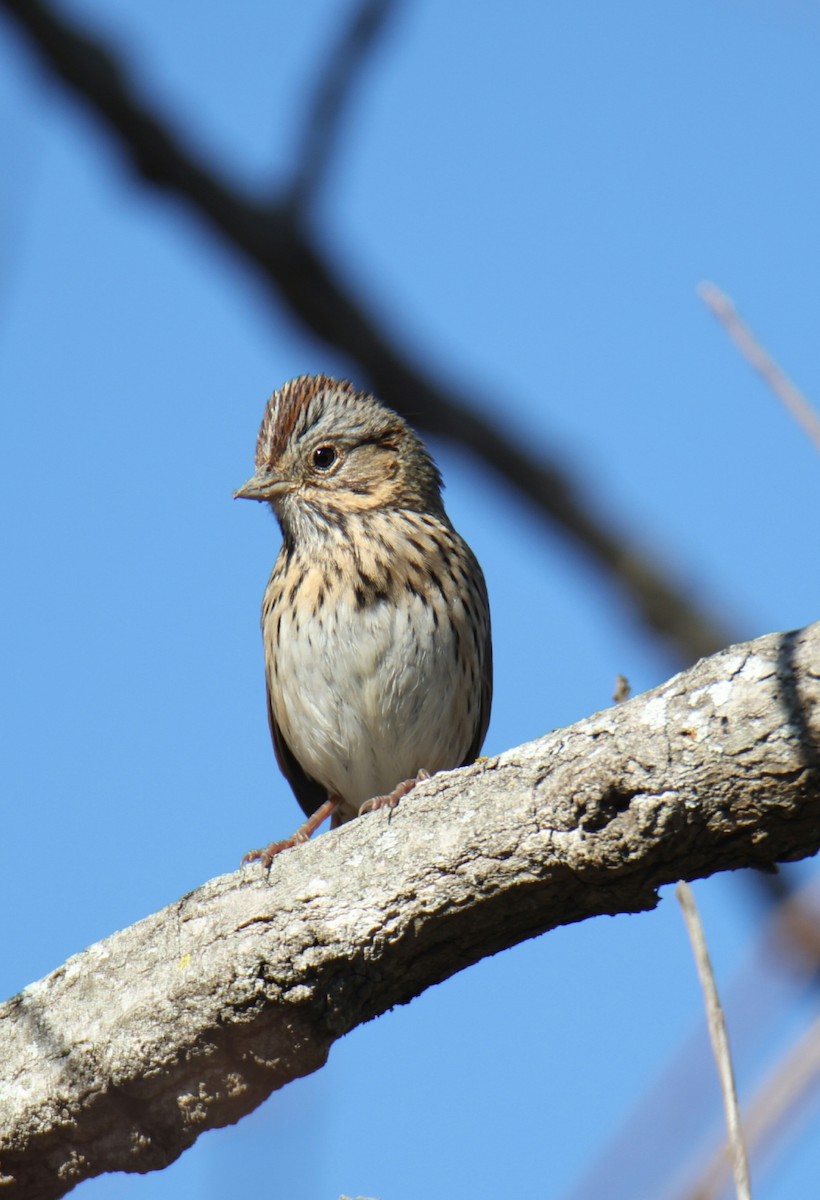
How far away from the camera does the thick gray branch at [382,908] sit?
2.75 meters

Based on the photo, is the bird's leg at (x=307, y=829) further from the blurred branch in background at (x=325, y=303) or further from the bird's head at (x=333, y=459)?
the blurred branch in background at (x=325, y=303)

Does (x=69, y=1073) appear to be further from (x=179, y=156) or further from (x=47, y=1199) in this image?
(x=179, y=156)

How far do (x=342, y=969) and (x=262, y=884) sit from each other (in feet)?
1.17

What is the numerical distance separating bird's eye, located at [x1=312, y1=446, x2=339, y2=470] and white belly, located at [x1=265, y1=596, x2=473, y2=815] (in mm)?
979

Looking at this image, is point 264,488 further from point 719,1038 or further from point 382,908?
point 719,1038

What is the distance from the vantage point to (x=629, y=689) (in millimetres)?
3664

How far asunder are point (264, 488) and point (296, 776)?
4.48 ft

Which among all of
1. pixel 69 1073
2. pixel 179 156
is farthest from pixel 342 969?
pixel 179 156

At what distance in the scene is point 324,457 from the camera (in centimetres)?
679

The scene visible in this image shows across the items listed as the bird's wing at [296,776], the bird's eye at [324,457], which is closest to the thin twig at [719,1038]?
the bird's wing at [296,776]

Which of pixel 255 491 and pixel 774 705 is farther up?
pixel 255 491

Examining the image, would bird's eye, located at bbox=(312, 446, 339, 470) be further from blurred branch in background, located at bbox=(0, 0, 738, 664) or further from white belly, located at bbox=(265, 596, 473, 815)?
blurred branch in background, located at bbox=(0, 0, 738, 664)

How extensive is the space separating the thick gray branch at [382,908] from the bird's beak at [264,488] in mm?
3155

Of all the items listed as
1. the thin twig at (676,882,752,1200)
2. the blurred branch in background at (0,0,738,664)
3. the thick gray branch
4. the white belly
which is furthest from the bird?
the blurred branch in background at (0,0,738,664)
